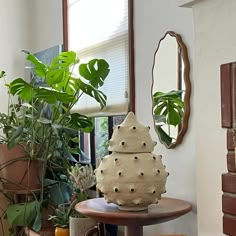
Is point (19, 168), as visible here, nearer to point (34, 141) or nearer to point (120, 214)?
point (34, 141)

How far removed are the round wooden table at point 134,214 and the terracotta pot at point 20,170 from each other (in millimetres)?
1035

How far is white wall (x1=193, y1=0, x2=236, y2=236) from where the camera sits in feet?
4.33

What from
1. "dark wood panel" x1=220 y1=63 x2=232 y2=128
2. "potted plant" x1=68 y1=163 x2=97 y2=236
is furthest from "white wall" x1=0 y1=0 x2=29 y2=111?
"dark wood panel" x1=220 y1=63 x2=232 y2=128

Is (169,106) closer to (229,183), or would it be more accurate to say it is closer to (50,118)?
(229,183)

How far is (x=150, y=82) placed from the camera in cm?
226

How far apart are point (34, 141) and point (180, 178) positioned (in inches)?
42.2

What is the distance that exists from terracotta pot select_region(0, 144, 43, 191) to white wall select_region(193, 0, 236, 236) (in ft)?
5.12

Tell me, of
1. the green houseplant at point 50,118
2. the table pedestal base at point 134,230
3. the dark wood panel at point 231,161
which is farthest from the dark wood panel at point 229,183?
the green houseplant at point 50,118

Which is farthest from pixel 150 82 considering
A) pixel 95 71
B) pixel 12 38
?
pixel 12 38

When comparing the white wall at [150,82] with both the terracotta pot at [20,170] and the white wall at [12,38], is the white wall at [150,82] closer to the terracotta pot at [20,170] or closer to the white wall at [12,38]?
the terracotta pot at [20,170]

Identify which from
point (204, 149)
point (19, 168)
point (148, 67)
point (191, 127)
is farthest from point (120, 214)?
point (19, 168)

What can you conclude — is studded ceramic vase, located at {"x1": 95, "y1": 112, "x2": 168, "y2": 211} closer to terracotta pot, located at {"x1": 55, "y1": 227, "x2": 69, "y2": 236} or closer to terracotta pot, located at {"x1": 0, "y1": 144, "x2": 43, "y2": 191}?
terracotta pot, located at {"x1": 55, "y1": 227, "x2": 69, "y2": 236}

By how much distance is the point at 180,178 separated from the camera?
79.9 inches

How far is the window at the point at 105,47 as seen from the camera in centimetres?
254
